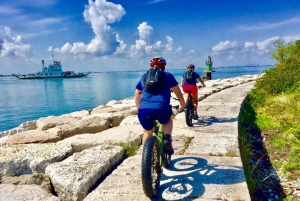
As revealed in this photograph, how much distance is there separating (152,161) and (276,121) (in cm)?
563

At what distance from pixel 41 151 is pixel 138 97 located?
1954mm

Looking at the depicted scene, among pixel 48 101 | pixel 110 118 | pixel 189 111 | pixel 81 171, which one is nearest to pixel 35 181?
pixel 81 171

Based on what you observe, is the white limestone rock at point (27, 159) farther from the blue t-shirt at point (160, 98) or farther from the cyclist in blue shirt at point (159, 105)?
the blue t-shirt at point (160, 98)

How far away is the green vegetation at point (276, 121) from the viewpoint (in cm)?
459

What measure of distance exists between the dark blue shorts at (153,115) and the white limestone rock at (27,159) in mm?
1739

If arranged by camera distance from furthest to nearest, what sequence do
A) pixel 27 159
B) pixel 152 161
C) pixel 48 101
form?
pixel 48 101
pixel 27 159
pixel 152 161

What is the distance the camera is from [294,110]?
7.11 metres

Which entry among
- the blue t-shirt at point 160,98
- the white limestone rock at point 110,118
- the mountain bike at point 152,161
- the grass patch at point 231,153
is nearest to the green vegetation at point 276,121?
the grass patch at point 231,153

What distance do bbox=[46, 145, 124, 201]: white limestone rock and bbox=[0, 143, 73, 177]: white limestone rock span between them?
41cm

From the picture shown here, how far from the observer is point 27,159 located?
383 centimetres

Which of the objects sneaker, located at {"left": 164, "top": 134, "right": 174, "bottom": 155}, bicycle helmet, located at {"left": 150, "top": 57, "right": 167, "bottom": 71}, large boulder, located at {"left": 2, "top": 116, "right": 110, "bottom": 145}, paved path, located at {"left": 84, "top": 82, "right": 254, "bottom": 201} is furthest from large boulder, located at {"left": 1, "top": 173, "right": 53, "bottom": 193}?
bicycle helmet, located at {"left": 150, "top": 57, "right": 167, "bottom": 71}

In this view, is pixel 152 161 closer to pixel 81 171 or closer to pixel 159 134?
pixel 159 134

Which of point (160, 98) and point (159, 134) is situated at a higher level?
point (160, 98)

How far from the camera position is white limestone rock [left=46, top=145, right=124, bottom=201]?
9.59ft
